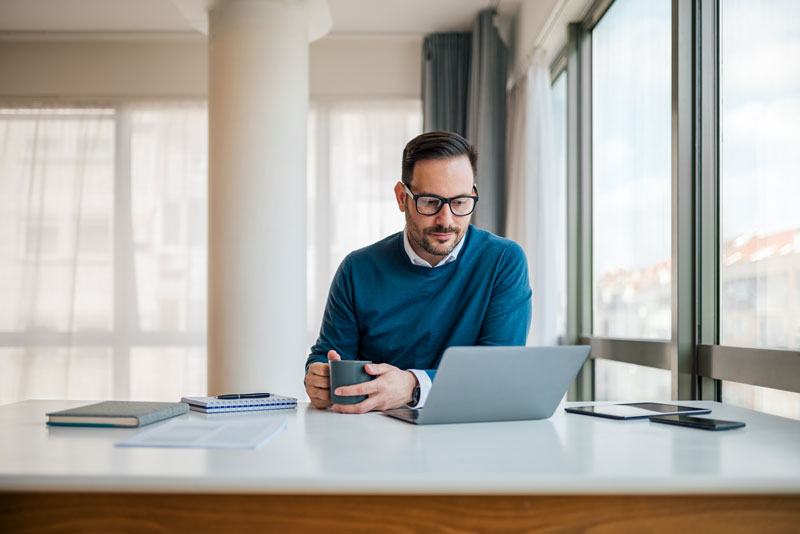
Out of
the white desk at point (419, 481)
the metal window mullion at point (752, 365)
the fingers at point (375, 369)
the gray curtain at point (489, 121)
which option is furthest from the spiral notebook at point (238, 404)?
the gray curtain at point (489, 121)

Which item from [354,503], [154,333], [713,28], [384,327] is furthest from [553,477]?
[154,333]

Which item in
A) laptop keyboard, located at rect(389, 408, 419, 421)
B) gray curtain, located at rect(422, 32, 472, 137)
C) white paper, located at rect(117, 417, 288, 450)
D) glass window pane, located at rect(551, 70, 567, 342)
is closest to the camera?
white paper, located at rect(117, 417, 288, 450)

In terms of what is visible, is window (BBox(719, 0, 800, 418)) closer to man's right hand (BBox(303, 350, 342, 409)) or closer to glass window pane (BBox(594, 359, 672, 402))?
glass window pane (BBox(594, 359, 672, 402))

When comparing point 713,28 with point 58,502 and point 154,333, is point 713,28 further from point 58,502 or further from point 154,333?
point 154,333

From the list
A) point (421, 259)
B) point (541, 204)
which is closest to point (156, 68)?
point (541, 204)

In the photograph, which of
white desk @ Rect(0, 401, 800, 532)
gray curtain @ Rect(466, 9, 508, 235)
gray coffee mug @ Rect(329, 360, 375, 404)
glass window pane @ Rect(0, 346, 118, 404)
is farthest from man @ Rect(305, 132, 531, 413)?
glass window pane @ Rect(0, 346, 118, 404)

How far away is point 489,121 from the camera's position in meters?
4.20

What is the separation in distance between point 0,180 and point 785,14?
4.84m

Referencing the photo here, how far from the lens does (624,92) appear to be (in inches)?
117

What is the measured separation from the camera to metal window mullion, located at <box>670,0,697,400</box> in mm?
2178

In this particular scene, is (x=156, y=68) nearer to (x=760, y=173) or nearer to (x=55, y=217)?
(x=55, y=217)

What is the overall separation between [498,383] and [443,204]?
2.14ft

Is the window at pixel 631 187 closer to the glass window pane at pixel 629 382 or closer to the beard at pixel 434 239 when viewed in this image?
the glass window pane at pixel 629 382

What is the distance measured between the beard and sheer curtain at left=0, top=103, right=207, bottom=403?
326 cm
